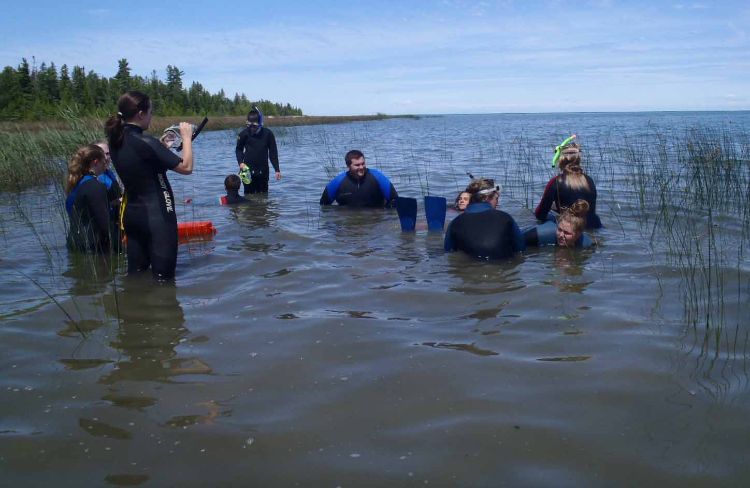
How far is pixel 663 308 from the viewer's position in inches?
190

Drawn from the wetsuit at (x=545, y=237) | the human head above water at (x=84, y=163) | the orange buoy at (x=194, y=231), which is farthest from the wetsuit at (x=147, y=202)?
the wetsuit at (x=545, y=237)

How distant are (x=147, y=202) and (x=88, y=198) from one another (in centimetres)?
141

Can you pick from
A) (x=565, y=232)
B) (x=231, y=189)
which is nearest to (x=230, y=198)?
(x=231, y=189)

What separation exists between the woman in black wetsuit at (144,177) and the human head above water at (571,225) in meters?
3.91

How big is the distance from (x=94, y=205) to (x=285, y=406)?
3.74m

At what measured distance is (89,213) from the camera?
615cm

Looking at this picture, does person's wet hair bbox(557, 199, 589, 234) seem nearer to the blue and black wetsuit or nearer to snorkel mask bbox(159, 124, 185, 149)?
snorkel mask bbox(159, 124, 185, 149)

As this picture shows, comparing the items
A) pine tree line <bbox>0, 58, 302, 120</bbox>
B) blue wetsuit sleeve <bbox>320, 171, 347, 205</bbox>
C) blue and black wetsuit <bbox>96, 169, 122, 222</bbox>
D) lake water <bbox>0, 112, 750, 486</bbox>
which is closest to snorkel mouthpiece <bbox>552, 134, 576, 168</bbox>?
lake water <bbox>0, 112, 750, 486</bbox>

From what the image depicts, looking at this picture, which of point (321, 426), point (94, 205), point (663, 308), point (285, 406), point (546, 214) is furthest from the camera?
point (546, 214)

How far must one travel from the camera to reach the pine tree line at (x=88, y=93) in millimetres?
40031

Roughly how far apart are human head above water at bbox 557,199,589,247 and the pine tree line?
24.1 m

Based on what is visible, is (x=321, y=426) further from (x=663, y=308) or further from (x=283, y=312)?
(x=663, y=308)

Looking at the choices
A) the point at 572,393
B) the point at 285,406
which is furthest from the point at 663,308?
the point at 285,406

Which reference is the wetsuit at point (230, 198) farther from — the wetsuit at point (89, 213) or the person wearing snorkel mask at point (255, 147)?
the wetsuit at point (89, 213)
